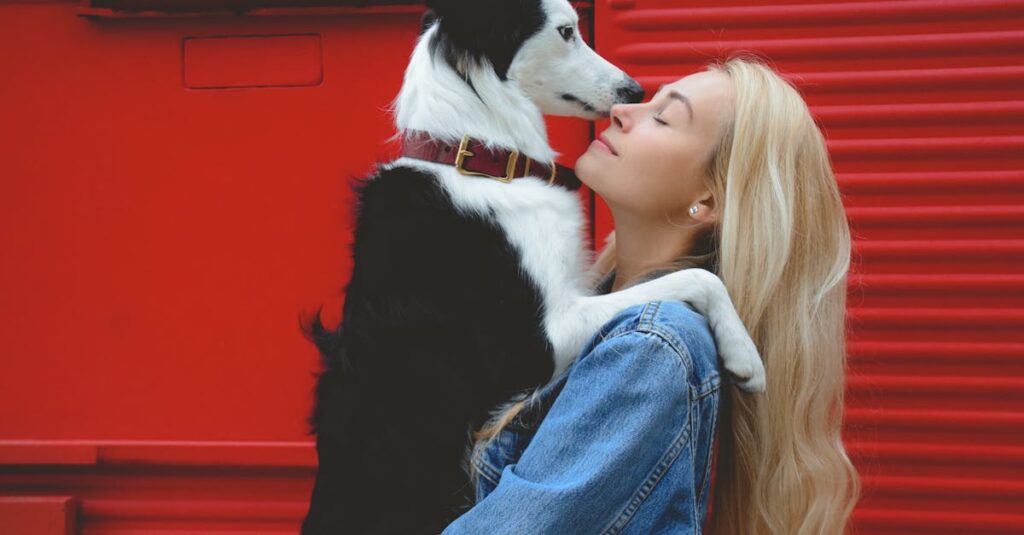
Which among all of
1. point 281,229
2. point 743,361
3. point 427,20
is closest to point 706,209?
point 743,361

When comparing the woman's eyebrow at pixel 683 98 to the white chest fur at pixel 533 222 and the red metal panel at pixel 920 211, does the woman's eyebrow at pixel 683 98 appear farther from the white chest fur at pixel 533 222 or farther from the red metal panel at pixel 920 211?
the red metal panel at pixel 920 211

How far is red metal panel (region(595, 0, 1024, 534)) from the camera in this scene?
181cm

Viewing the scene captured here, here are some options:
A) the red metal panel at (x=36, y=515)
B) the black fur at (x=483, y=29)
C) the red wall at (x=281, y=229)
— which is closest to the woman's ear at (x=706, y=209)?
the black fur at (x=483, y=29)

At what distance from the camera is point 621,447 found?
3.27 ft

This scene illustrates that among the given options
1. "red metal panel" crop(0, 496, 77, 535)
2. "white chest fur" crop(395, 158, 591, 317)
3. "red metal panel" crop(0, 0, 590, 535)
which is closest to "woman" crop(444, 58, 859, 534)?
"white chest fur" crop(395, 158, 591, 317)

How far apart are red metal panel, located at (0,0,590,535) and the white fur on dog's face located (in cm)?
24

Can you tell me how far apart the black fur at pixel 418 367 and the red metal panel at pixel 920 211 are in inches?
28.4

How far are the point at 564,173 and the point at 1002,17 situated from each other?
966 mm

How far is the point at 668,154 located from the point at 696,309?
232mm

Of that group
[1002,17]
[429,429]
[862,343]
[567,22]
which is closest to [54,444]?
[429,429]

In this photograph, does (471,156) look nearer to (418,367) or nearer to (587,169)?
(587,169)

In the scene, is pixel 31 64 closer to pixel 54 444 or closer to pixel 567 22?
pixel 54 444

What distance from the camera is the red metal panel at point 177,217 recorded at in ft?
6.18

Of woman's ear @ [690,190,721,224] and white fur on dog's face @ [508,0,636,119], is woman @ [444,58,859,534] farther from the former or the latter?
white fur on dog's face @ [508,0,636,119]
